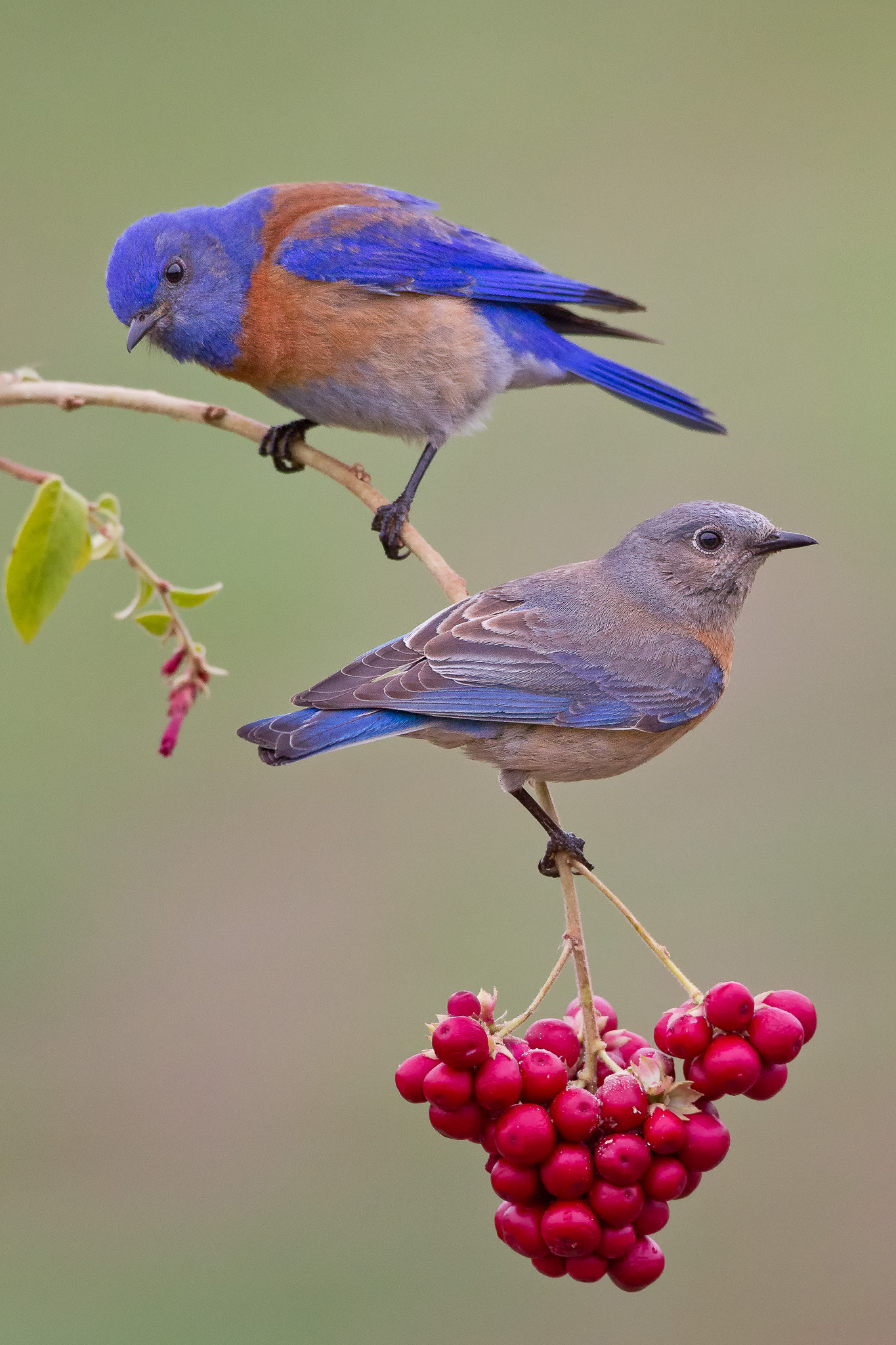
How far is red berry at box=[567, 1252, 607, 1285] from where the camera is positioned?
97.4 inches

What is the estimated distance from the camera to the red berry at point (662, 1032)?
2.54 metres

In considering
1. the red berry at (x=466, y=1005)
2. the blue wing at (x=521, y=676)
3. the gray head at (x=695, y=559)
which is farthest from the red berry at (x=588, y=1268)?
the gray head at (x=695, y=559)

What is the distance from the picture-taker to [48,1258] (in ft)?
16.6

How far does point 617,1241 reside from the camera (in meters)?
2.46

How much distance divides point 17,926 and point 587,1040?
12.3 feet

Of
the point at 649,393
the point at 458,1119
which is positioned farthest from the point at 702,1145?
the point at 649,393

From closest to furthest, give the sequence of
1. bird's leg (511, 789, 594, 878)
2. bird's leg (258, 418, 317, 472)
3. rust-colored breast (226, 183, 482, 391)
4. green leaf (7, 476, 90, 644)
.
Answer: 1. green leaf (7, 476, 90, 644)
2. bird's leg (511, 789, 594, 878)
3. bird's leg (258, 418, 317, 472)
4. rust-colored breast (226, 183, 482, 391)

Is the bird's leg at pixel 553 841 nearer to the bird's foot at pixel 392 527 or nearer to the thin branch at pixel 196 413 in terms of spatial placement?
the thin branch at pixel 196 413

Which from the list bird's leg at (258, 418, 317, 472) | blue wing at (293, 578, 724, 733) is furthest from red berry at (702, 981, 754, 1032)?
bird's leg at (258, 418, 317, 472)

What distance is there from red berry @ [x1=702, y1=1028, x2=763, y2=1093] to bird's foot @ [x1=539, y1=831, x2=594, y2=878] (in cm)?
40

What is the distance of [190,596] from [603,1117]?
1150 mm

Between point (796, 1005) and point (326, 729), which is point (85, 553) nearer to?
point (326, 729)

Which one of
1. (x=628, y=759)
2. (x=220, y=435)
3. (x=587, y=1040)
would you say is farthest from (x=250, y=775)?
(x=587, y=1040)

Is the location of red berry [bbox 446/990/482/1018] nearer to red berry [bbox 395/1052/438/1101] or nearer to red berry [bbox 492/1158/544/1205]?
red berry [bbox 395/1052/438/1101]
